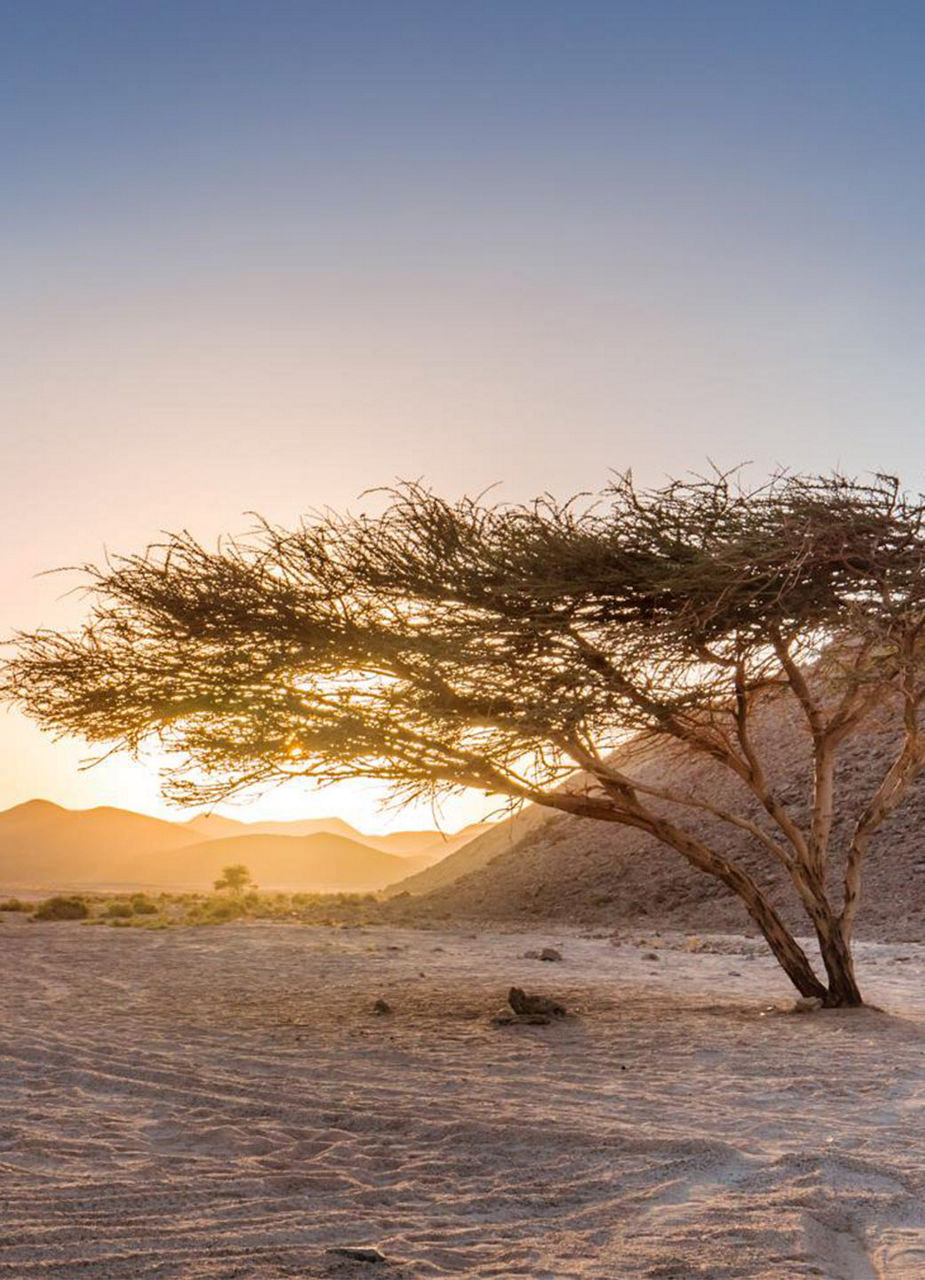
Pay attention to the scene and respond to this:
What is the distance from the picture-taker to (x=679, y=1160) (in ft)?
19.8

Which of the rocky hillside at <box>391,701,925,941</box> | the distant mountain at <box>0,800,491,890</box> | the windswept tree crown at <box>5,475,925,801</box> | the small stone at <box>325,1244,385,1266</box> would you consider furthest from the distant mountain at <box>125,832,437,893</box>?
the small stone at <box>325,1244,385,1266</box>

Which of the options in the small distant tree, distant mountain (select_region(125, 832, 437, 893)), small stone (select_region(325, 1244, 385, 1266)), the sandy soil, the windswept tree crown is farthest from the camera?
distant mountain (select_region(125, 832, 437, 893))

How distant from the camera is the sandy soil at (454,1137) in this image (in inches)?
186

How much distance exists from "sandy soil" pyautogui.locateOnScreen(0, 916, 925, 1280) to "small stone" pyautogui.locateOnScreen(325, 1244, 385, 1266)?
5 centimetres

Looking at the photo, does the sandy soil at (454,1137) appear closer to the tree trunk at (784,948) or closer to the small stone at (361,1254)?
the small stone at (361,1254)

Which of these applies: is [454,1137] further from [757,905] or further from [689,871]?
[689,871]

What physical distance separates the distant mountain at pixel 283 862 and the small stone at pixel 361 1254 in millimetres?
96058

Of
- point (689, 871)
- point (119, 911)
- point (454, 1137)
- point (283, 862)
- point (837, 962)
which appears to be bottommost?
point (454, 1137)

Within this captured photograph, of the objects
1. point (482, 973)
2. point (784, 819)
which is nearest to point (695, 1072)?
point (784, 819)

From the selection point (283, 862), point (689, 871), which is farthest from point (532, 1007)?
point (283, 862)

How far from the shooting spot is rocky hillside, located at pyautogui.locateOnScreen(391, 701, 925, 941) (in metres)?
28.1

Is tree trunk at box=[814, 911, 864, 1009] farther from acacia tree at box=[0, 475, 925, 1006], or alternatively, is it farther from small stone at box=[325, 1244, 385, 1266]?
small stone at box=[325, 1244, 385, 1266]

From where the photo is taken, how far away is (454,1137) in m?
6.56

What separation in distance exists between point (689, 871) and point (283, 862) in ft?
305
